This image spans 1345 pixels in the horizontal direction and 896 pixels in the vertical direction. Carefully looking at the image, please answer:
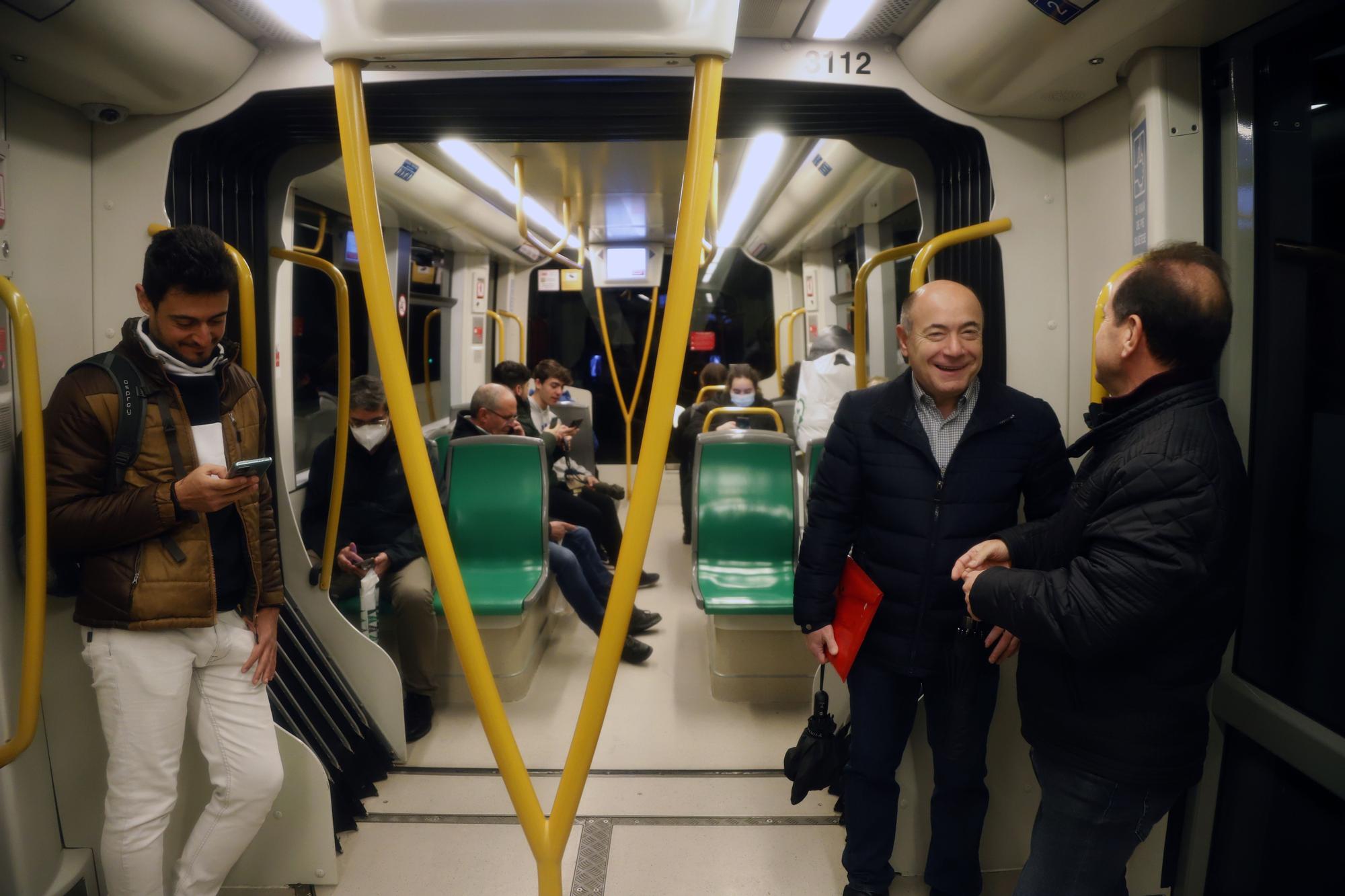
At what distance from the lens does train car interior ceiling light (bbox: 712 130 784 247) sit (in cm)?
453

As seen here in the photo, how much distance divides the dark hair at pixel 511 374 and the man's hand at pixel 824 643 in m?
3.30

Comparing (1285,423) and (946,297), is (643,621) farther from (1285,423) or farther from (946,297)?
(1285,423)

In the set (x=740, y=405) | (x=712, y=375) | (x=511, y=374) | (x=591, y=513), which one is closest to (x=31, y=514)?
(x=511, y=374)

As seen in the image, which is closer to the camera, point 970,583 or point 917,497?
point 970,583

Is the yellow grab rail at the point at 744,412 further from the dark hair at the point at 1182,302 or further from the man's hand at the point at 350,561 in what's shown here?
the dark hair at the point at 1182,302

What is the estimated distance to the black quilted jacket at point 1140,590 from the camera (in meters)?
1.35

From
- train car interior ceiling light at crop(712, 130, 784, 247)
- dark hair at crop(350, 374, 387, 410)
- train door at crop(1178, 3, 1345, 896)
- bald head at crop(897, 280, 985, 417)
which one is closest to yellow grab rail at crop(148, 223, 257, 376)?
dark hair at crop(350, 374, 387, 410)

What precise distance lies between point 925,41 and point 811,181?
3164 millimetres

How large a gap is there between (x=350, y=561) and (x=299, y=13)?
208 centimetres

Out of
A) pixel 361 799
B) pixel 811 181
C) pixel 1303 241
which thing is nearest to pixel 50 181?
pixel 361 799

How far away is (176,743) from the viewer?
1.83 meters

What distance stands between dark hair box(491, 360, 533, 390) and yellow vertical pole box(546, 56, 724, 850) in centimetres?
392

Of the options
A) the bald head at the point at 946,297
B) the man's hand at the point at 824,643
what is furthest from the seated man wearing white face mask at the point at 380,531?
the bald head at the point at 946,297

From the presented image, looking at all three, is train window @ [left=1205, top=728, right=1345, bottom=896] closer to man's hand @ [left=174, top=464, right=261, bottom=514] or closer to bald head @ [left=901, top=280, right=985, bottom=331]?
bald head @ [left=901, top=280, right=985, bottom=331]
